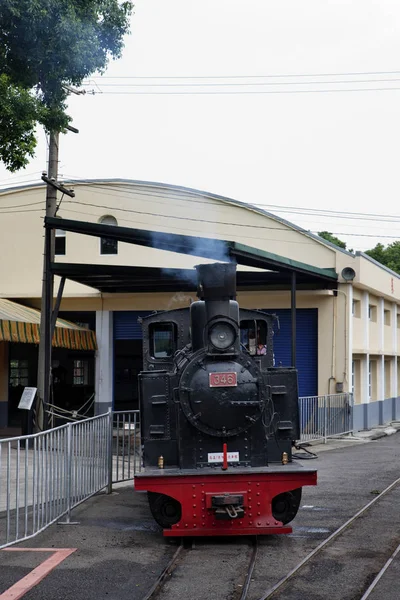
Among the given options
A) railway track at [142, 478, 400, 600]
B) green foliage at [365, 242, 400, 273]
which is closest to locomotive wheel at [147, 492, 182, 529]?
railway track at [142, 478, 400, 600]

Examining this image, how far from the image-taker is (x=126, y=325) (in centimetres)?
2452

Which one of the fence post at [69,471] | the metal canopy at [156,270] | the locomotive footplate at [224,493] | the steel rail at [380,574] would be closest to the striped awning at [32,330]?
the metal canopy at [156,270]

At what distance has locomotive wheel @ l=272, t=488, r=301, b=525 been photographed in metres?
9.16

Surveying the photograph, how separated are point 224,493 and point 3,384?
55.7 ft

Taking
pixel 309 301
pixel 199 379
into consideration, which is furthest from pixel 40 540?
pixel 309 301

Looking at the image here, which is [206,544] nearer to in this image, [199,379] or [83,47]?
[199,379]

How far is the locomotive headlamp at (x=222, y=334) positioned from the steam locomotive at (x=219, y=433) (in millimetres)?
12

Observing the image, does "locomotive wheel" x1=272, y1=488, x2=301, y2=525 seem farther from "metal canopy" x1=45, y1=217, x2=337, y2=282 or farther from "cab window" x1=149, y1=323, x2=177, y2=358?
"metal canopy" x1=45, y1=217, x2=337, y2=282

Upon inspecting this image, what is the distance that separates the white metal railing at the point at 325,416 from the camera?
66.6 ft

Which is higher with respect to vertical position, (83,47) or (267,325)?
(83,47)

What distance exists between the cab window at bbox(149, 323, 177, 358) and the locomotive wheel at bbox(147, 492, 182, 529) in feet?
6.82

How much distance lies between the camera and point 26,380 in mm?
24875

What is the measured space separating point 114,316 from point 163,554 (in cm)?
1670

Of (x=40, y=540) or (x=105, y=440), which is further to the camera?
(x=105, y=440)
